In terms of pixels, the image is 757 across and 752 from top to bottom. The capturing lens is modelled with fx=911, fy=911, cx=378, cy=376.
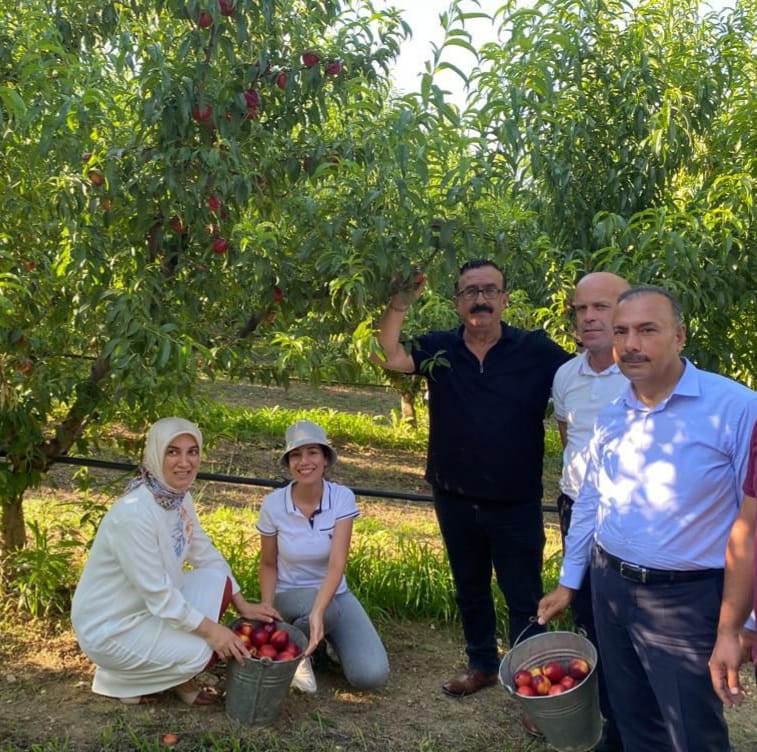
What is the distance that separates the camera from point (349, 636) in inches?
145

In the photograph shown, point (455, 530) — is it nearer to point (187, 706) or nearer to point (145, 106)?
point (187, 706)

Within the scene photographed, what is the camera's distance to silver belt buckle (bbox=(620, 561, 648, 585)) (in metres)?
2.38

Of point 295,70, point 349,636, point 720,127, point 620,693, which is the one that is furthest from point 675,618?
point 720,127

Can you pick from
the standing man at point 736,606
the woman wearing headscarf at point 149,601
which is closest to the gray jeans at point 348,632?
the woman wearing headscarf at point 149,601

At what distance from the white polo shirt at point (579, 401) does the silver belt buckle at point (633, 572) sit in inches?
25.8

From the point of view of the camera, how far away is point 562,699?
278cm

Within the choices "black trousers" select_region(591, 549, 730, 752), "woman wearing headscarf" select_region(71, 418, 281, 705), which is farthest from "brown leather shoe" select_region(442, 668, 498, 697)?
Answer: "black trousers" select_region(591, 549, 730, 752)

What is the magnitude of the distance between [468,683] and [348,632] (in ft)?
1.71

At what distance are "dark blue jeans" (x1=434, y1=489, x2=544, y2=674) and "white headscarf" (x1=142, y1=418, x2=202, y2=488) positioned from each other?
3.34 feet

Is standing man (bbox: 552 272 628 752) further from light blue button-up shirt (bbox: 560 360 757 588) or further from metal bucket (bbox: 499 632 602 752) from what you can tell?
light blue button-up shirt (bbox: 560 360 757 588)

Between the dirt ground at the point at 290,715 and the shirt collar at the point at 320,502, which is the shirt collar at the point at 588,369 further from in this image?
the dirt ground at the point at 290,715

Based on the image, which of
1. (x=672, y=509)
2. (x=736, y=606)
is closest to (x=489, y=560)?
(x=672, y=509)

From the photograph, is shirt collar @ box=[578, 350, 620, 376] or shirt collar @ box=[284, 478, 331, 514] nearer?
shirt collar @ box=[578, 350, 620, 376]

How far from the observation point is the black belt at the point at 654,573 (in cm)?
232
